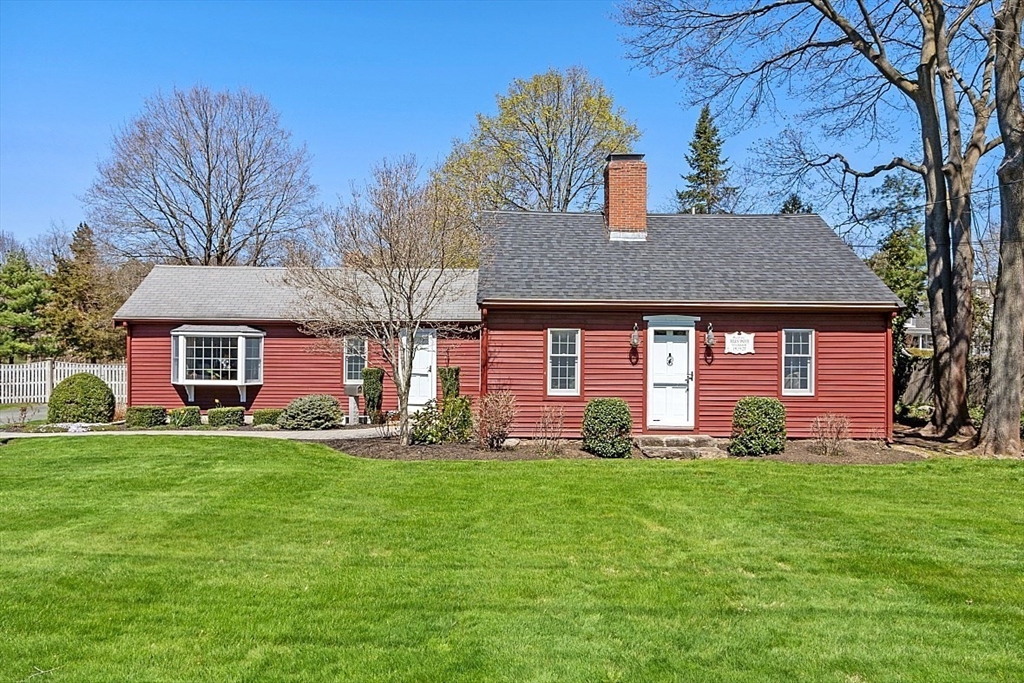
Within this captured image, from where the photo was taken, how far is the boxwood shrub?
1672 cm

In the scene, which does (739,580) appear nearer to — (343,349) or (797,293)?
(797,293)

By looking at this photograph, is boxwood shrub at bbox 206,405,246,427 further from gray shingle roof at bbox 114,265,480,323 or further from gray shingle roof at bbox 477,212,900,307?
gray shingle roof at bbox 477,212,900,307

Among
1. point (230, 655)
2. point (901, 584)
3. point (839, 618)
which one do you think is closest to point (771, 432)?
point (901, 584)

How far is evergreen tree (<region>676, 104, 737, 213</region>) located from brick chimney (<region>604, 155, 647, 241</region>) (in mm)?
24972

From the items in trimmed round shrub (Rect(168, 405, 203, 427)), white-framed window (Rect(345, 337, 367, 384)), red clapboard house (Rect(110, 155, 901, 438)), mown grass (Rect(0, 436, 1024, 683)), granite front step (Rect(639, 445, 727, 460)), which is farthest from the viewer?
white-framed window (Rect(345, 337, 367, 384))

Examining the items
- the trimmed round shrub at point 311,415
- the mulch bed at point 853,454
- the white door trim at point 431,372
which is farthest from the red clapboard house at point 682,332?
the trimmed round shrub at point 311,415

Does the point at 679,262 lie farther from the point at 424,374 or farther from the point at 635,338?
the point at 424,374

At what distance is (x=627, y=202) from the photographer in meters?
15.8

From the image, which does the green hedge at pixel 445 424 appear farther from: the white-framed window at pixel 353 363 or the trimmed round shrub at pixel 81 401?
the trimmed round shrub at pixel 81 401

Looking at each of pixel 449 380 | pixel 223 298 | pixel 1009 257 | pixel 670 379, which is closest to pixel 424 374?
pixel 449 380

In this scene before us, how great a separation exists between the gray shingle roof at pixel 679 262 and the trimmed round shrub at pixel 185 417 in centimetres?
825

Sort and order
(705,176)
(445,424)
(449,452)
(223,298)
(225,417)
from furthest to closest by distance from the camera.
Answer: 1. (705,176)
2. (223,298)
3. (225,417)
4. (445,424)
5. (449,452)

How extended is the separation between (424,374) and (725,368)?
782 cm

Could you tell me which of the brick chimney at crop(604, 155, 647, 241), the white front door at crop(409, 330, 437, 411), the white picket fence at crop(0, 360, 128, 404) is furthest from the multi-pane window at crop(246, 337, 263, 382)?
the brick chimney at crop(604, 155, 647, 241)
